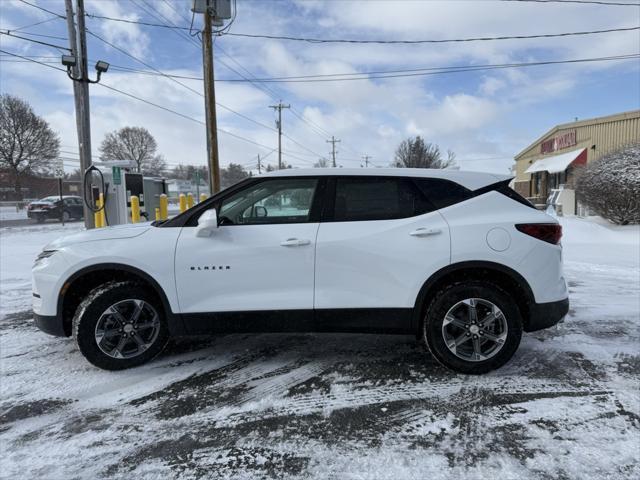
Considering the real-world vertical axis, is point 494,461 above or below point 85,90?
below

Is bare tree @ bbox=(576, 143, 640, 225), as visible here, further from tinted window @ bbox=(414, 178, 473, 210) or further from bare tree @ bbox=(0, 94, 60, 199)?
bare tree @ bbox=(0, 94, 60, 199)

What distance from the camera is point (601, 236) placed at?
11180mm

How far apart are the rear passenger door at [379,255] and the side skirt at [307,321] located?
Answer: 0.22ft

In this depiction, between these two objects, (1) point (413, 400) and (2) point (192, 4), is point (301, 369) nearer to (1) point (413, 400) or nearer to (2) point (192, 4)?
(1) point (413, 400)

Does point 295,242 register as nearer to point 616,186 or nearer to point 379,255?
point 379,255

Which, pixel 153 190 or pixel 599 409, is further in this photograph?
pixel 153 190

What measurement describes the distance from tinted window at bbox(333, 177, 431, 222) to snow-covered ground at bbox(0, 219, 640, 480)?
1.30 m

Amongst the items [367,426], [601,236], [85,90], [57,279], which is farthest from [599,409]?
[85,90]

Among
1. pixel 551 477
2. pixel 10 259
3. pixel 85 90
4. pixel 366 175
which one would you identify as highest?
pixel 85 90

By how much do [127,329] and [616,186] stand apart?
1318cm

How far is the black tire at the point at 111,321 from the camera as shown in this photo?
11.0 ft

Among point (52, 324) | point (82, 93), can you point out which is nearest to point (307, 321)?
point (52, 324)

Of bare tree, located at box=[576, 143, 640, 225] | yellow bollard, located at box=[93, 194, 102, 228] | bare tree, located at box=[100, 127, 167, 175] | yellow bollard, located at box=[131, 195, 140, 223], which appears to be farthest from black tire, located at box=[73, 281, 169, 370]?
bare tree, located at box=[100, 127, 167, 175]

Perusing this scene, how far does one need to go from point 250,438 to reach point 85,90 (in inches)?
414
